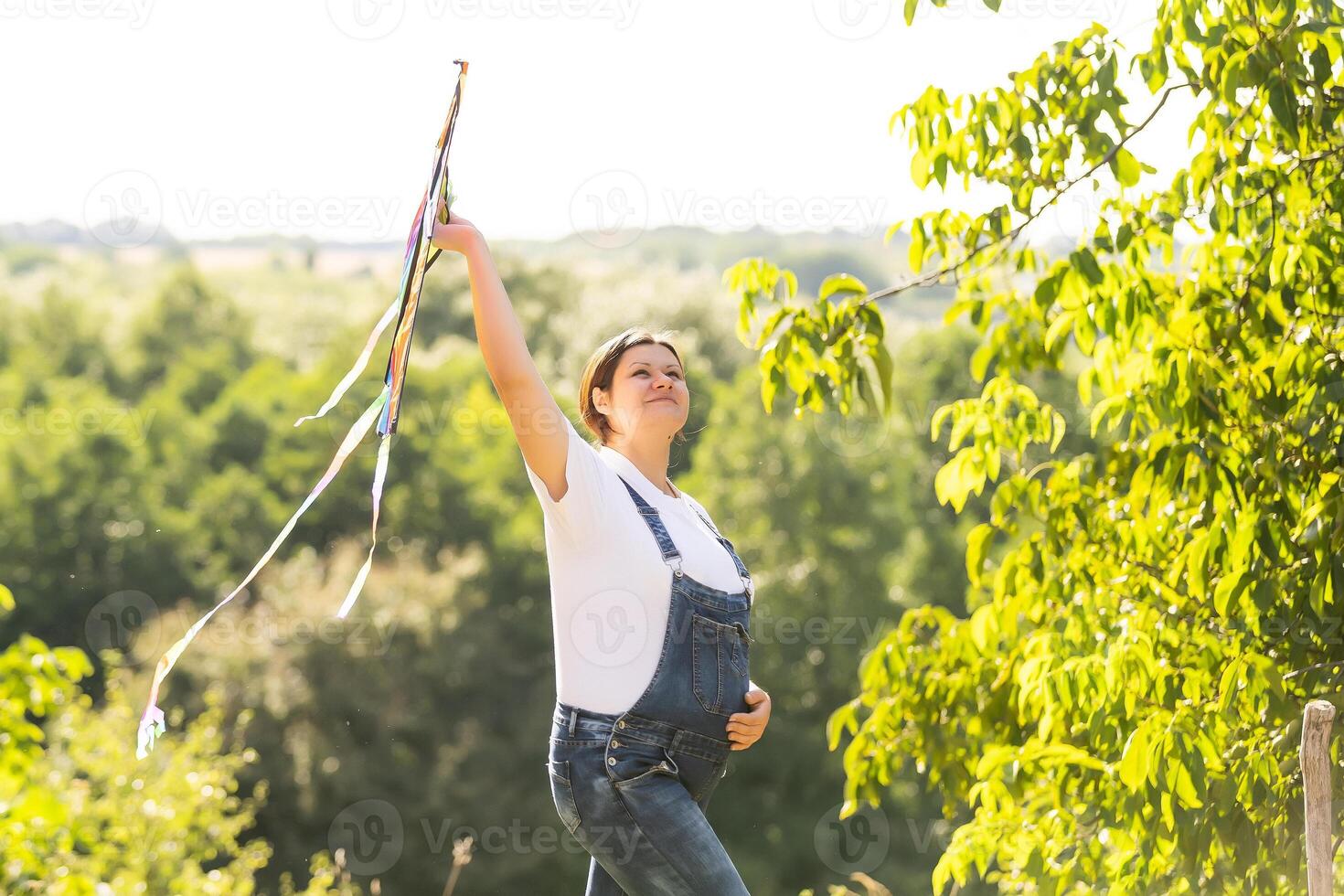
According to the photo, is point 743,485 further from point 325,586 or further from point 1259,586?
point 1259,586

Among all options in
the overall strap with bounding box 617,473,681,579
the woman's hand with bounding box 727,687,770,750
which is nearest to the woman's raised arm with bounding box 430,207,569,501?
the overall strap with bounding box 617,473,681,579

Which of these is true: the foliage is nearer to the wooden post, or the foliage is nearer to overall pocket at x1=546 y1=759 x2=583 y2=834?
overall pocket at x1=546 y1=759 x2=583 y2=834

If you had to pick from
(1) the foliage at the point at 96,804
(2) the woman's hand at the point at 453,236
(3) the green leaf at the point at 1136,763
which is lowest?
(1) the foliage at the point at 96,804

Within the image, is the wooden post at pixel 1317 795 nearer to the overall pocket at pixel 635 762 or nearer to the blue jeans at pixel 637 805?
the blue jeans at pixel 637 805

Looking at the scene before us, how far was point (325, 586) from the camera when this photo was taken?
24547 mm

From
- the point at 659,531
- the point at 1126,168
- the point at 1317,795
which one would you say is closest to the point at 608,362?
the point at 659,531

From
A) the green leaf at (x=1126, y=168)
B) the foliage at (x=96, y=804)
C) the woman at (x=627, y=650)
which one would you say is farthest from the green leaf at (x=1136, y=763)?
the foliage at (x=96, y=804)

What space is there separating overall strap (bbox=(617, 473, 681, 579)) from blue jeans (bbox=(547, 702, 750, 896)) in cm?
25

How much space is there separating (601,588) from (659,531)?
0.46 ft

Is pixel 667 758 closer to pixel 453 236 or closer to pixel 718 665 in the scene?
pixel 718 665

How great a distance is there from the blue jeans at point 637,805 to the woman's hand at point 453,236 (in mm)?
703

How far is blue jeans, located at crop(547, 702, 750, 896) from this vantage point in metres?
→ 1.96

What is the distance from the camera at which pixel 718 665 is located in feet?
6.98

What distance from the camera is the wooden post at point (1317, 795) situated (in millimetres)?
2066
